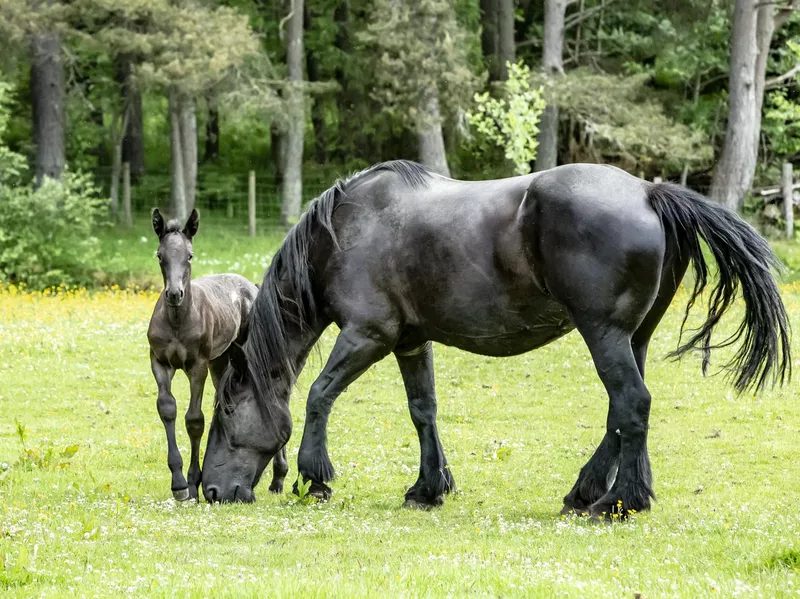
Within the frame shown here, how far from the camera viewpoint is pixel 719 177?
27.8m

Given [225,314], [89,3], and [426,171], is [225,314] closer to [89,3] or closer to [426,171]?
[426,171]

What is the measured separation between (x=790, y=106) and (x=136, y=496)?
24320mm

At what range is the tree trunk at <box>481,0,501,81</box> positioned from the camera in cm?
3388

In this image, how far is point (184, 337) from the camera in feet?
28.1

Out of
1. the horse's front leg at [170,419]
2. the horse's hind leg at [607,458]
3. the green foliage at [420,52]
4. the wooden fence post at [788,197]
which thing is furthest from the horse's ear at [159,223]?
the wooden fence post at [788,197]

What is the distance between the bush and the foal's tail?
20.2m

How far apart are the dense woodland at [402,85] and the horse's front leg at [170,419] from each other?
16.6 meters

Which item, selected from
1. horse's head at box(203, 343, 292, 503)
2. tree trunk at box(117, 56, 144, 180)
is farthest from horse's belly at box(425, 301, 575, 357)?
tree trunk at box(117, 56, 144, 180)

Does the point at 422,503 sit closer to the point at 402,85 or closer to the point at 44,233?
the point at 44,233

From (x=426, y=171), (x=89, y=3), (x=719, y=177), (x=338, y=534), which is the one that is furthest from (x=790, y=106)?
(x=338, y=534)

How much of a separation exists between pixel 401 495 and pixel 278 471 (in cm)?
108

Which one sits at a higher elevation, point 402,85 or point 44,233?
point 402,85

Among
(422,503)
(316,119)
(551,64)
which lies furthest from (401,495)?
(316,119)

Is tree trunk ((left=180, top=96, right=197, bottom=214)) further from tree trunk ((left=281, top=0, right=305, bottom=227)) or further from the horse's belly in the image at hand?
the horse's belly
